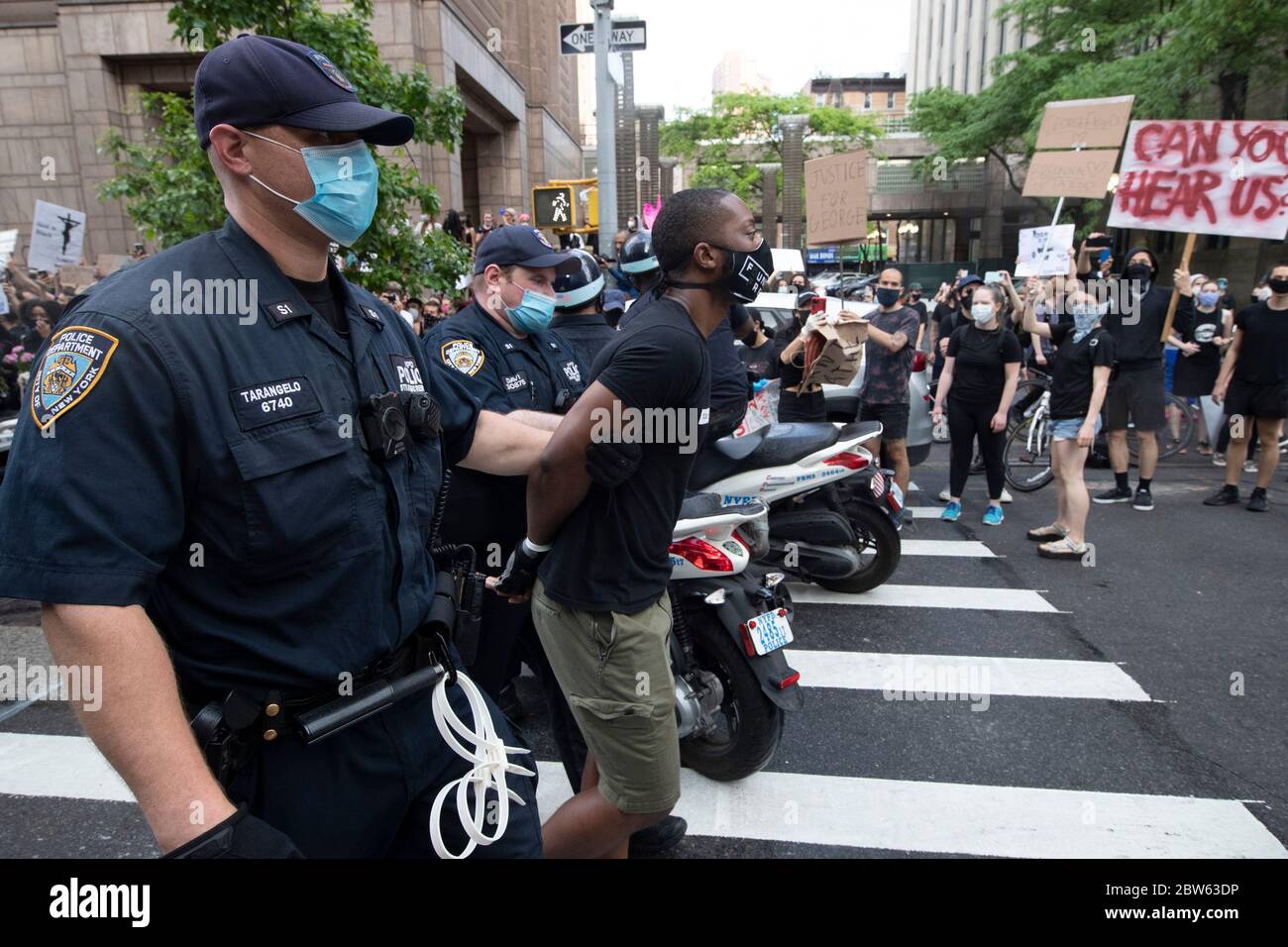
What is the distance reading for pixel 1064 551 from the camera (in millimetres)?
6406

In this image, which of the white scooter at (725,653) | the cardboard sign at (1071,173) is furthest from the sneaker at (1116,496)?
the white scooter at (725,653)

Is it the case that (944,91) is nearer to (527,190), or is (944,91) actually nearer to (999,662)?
(527,190)

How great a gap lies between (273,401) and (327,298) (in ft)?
1.13

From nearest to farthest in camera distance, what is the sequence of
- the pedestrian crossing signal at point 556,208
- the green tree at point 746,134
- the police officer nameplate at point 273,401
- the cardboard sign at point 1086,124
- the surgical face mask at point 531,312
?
1. the police officer nameplate at point 273,401
2. the surgical face mask at point 531,312
3. the cardboard sign at point 1086,124
4. the pedestrian crossing signal at point 556,208
5. the green tree at point 746,134

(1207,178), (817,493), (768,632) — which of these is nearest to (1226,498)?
(1207,178)

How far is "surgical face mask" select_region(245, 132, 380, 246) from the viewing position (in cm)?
156

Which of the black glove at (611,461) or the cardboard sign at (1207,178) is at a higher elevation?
the cardboard sign at (1207,178)

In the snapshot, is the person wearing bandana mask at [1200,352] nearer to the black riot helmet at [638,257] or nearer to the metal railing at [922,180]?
the black riot helmet at [638,257]

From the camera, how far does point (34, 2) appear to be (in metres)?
17.0

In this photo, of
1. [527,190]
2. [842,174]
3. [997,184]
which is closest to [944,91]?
[997,184]

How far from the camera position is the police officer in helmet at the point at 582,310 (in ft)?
13.4

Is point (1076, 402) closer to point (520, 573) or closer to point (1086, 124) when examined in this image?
point (1086, 124)

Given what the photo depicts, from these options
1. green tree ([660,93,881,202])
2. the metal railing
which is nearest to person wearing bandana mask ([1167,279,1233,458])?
green tree ([660,93,881,202])

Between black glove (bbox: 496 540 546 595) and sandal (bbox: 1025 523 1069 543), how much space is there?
5642mm
